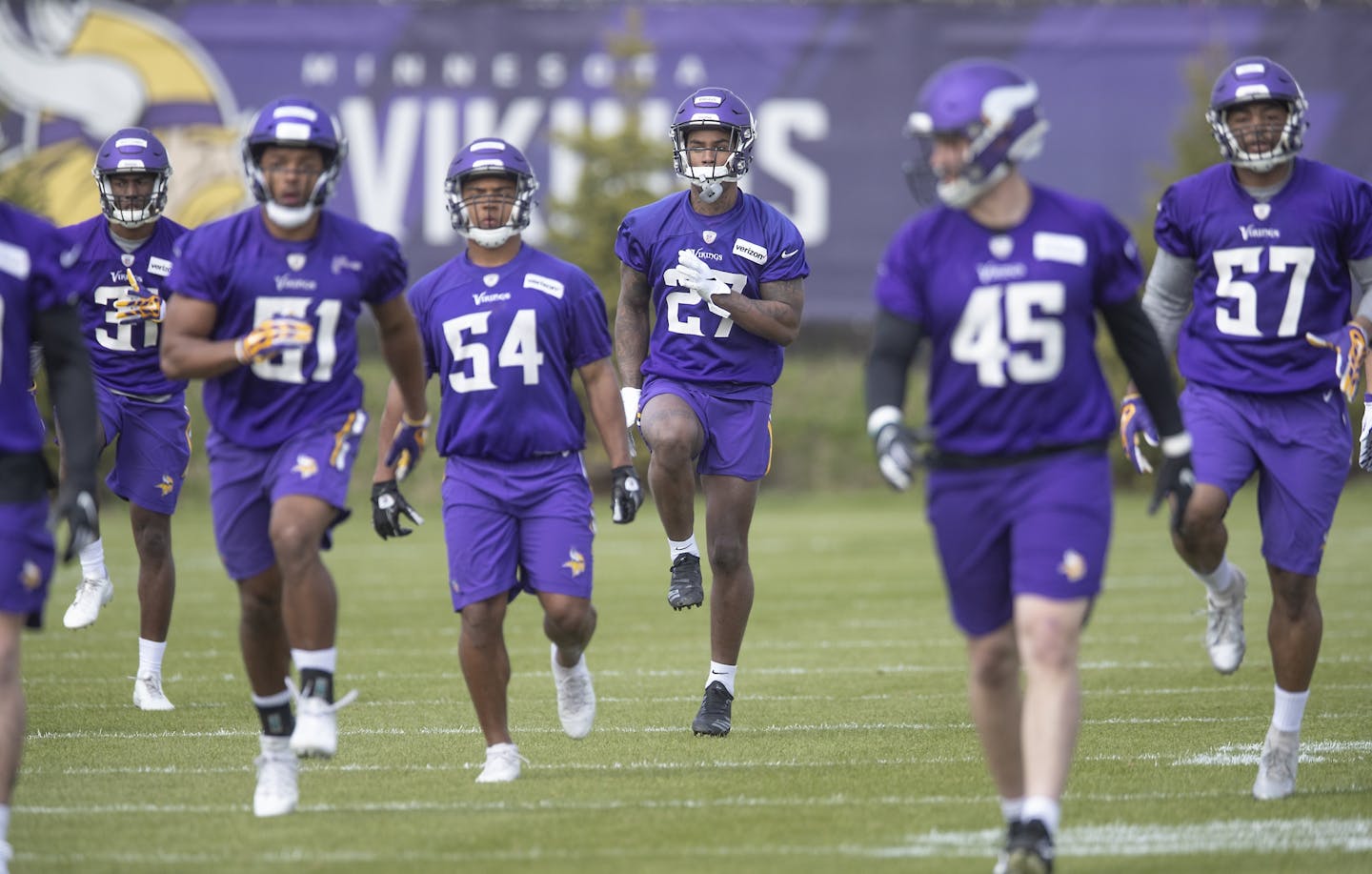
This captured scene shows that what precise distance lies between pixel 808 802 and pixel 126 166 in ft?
14.2

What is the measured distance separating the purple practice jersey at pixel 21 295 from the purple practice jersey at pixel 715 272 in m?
3.16

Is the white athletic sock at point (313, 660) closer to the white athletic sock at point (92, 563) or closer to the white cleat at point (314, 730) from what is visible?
the white cleat at point (314, 730)

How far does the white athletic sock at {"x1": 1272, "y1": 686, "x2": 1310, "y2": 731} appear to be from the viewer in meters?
6.11

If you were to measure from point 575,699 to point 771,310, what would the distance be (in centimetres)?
194

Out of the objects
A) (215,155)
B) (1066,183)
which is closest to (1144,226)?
(1066,183)

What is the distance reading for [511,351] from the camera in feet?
20.6

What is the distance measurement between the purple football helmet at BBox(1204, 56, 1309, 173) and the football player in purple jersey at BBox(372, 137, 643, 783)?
231 cm

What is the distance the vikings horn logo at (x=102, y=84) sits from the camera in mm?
28234

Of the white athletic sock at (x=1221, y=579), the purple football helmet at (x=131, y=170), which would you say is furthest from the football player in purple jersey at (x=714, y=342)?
the purple football helmet at (x=131, y=170)

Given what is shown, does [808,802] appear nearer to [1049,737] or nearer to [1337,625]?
[1049,737]

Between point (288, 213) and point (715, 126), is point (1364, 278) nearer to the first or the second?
point (715, 126)

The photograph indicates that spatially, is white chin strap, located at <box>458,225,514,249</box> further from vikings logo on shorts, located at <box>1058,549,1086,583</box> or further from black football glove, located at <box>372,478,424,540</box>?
vikings logo on shorts, located at <box>1058,549,1086,583</box>

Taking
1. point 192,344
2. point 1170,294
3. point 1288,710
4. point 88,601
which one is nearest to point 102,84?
point 88,601

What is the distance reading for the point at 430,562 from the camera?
16500mm
